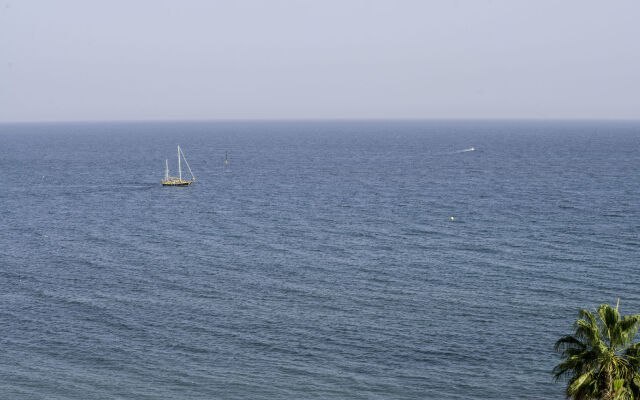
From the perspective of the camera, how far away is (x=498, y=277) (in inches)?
3246

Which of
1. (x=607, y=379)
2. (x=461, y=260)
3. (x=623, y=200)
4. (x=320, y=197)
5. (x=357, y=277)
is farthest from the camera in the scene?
(x=320, y=197)

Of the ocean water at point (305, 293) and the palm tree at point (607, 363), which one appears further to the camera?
the ocean water at point (305, 293)

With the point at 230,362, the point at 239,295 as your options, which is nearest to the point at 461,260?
the point at 239,295

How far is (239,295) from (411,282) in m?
21.5

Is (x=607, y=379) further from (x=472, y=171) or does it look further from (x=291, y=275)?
(x=472, y=171)

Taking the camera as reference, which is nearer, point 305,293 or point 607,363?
point 607,363

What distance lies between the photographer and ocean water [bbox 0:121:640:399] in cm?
5778

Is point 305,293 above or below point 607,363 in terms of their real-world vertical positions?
below

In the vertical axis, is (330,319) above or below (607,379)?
below

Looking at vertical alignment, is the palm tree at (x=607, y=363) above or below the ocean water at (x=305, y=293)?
above

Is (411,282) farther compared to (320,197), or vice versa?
(320,197)

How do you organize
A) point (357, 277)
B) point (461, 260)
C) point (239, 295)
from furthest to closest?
point (461, 260) → point (357, 277) → point (239, 295)

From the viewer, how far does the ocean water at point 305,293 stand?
5778 cm

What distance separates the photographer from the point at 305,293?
3083 inches
